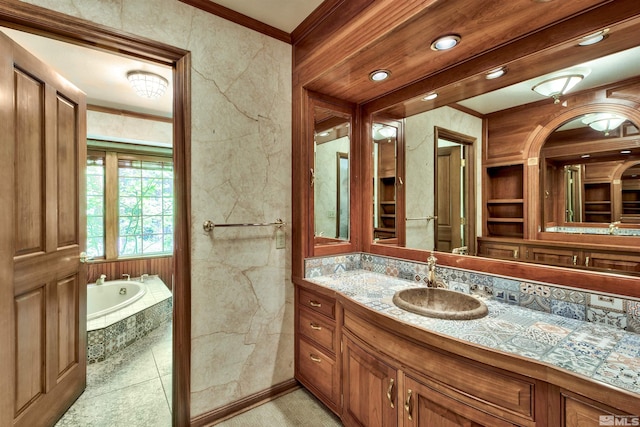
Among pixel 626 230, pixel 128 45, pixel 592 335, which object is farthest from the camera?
pixel 128 45

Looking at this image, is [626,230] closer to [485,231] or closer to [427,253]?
[485,231]

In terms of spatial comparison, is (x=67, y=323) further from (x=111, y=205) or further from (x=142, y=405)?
(x=111, y=205)

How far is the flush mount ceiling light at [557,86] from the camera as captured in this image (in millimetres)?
1242

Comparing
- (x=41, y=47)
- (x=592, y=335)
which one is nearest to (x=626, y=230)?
(x=592, y=335)

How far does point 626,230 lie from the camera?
3.76 ft

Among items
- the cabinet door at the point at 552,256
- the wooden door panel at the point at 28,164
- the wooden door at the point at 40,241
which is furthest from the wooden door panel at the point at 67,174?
the cabinet door at the point at 552,256

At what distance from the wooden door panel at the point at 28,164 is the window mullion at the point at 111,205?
2389 mm

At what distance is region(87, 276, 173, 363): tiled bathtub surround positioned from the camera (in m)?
2.40

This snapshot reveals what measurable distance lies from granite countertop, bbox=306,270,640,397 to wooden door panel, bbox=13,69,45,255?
5.88 ft

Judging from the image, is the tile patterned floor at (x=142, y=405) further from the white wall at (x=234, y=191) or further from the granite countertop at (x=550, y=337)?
the granite countertop at (x=550, y=337)

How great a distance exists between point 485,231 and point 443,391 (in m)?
0.92

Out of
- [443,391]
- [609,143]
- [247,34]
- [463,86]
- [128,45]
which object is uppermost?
[247,34]

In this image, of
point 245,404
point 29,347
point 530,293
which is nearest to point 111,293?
point 29,347

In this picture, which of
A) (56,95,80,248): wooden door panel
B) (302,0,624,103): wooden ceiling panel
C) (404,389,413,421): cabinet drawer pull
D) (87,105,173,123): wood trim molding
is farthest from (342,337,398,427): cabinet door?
(87,105,173,123): wood trim molding
